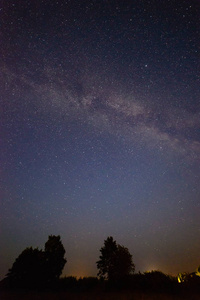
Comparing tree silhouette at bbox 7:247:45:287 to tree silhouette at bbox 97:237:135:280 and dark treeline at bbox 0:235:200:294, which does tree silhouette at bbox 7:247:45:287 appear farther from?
tree silhouette at bbox 97:237:135:280

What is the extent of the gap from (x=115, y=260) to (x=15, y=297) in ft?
69.9

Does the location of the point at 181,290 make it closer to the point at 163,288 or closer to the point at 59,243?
the point at 163,288

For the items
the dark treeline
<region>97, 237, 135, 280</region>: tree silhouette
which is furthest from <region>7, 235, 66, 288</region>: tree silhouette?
<region>97, 237, 135, 280</region>: tree silhouette

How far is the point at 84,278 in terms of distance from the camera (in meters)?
25.1

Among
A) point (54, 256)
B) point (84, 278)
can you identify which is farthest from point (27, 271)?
point (84, 278)

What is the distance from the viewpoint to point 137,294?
1723cm

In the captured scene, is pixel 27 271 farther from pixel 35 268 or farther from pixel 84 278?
pixel 84 278

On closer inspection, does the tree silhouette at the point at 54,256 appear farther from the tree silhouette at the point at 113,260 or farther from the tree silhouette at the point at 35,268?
the tree silhouette at the point at 113,260

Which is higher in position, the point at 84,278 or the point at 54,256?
the point at 54,256

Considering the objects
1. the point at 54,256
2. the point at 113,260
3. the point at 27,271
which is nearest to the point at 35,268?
the point at 27,271

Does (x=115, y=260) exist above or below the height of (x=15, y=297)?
above

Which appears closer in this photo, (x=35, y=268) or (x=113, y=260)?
(x=35, y=268)

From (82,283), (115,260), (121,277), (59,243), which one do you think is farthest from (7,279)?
(115,260)

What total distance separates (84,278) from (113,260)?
497 inches
